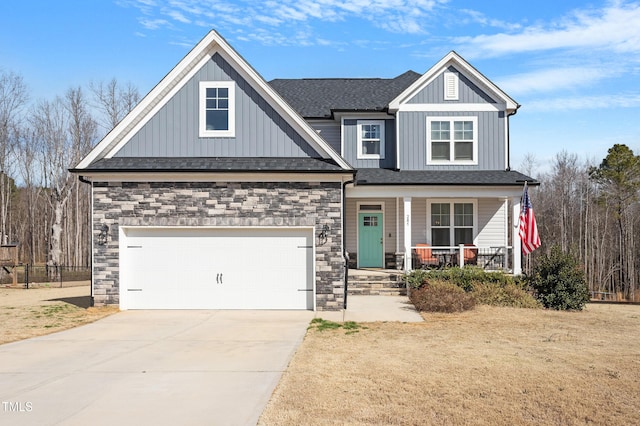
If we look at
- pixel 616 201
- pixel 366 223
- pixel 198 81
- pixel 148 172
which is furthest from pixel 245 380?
pixel 616 201

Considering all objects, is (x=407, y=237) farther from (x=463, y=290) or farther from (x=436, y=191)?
(x=463, y=290)

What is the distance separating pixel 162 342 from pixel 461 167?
13124mm

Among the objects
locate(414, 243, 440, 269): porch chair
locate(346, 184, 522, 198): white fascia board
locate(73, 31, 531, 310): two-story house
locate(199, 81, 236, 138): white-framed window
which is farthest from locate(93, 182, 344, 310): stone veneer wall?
locate(414, 243, 440, 269): porch chair

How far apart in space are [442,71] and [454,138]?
7.94 ft

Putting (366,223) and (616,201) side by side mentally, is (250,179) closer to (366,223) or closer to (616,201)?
(366,223)

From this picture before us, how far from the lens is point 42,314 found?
1514cm

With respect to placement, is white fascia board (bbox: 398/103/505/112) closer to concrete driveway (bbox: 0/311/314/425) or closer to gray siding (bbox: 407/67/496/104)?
gray siding (bbox: 407/67/496/104)

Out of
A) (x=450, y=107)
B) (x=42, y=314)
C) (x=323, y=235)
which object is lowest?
(x=42, y=314)

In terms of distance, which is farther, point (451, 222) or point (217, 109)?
point (451, 222)

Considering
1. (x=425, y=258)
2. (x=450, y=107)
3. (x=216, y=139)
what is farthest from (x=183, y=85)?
(x=425, y=258)

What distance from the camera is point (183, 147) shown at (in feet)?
52.0

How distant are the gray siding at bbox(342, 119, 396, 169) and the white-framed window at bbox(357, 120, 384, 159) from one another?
0.49ft

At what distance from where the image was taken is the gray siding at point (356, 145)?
21297 millimetres

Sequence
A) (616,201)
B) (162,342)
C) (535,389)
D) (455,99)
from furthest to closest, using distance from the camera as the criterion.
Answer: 1. (616,201)
2. (455,99)
3. (162,342)
4. (535,389)
